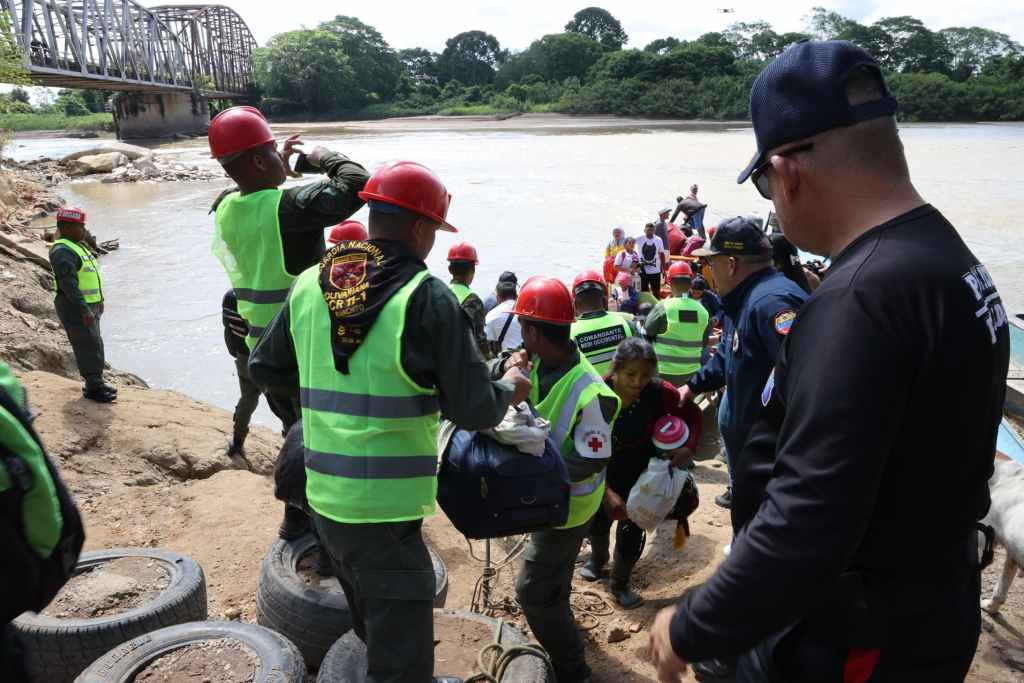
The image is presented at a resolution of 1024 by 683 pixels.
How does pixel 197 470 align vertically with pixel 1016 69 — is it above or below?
below

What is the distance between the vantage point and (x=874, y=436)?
1314mm

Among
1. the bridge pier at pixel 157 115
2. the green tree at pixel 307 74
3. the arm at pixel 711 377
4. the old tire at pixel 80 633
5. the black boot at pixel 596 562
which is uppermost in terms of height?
the green tree at pixel 307 74

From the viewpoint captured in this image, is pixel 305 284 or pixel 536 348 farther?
pixel 536 348

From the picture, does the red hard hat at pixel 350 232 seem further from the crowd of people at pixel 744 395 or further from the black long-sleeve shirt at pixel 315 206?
the black long-sleeve shirt at pixel 315 206

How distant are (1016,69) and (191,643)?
8677cm

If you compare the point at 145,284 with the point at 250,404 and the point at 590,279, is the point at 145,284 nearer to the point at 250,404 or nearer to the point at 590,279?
the point at 250,404

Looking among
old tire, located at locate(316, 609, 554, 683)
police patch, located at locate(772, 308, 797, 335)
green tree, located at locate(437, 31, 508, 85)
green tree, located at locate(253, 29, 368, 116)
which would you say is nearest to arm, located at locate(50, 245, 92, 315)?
old tire, located at locate(316, 609, 554, 683)

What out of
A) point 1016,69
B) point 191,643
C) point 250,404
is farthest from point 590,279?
point 1016,69

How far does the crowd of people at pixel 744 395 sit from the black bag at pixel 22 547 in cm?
79

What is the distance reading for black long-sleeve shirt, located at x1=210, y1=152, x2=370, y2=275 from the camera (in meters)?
3.55

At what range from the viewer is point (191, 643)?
9.80ft

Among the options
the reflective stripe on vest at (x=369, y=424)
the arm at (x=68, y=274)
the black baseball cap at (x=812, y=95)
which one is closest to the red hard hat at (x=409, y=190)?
the reflective stripe on vest at (x=369, y=424)

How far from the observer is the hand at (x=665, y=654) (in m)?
1.53

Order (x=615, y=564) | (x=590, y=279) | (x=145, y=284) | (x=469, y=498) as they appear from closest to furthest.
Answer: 1. (x=469, y=498)
2. (x=615, y=564)
3. (x=590, y=279)
4. (x=145, y=284)
